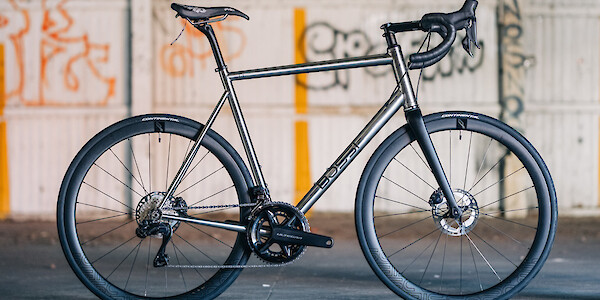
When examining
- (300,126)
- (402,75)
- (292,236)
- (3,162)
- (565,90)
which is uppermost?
(565,90)

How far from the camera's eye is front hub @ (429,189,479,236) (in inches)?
142

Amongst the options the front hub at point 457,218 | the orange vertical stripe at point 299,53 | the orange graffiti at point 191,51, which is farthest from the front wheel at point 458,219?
the orange graffiti at point 191,51

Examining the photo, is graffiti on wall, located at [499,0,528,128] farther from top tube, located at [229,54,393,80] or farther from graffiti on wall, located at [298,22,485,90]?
top tube, located at [229,54,393,80]

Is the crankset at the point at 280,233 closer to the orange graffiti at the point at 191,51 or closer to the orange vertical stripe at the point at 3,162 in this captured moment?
the orange graffiti at the point at 191,51

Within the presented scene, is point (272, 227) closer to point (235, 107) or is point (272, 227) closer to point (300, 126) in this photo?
point (235, 107)

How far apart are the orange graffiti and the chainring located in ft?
A: 14.4

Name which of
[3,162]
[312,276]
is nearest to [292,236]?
[312,276]

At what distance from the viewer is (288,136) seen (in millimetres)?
7910

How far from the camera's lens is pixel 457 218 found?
360 cm

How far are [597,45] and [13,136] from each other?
5.48m

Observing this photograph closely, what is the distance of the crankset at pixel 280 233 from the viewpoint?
3551mm

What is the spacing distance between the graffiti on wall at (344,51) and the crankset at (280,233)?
171 inches

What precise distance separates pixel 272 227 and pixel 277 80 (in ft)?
14.5

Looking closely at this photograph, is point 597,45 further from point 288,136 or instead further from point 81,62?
point 81,62
